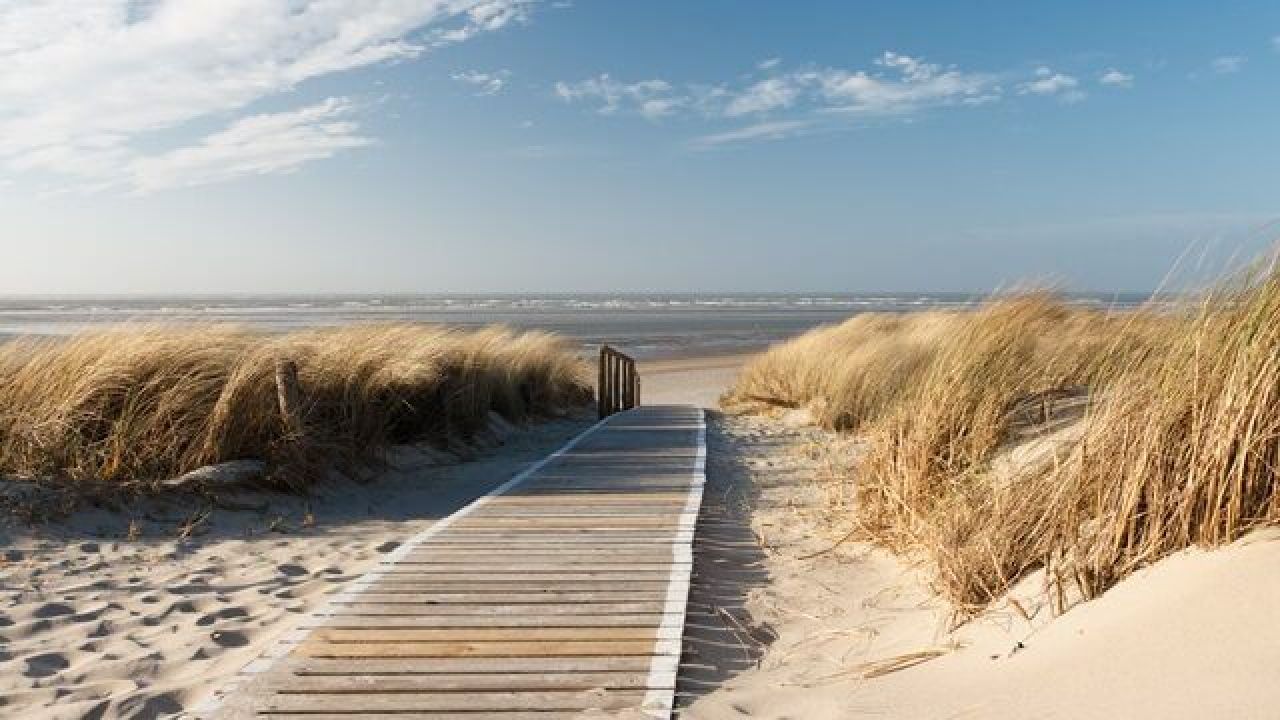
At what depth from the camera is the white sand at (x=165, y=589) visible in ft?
11.3

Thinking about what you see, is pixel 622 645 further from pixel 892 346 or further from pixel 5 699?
pixel 892 346

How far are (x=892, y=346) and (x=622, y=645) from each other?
7.62 metres

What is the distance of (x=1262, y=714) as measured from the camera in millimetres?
2059

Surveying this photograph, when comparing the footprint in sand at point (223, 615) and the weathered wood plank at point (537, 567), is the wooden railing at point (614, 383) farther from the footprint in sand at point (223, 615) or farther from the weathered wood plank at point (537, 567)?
the footprint in sand at point (223, 615)

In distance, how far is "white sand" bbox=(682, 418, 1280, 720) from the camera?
2.33 metres

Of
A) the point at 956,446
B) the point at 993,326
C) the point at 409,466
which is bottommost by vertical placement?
the point at 409,466

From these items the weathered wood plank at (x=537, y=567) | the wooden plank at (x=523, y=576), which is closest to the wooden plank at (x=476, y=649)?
the wooden plank at (x=523, y=576)

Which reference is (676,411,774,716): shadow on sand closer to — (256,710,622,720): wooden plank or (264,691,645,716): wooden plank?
(264,691,645,716): wooden plank

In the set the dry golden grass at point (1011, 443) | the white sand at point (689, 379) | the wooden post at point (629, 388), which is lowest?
the white sand at point (689, 379)

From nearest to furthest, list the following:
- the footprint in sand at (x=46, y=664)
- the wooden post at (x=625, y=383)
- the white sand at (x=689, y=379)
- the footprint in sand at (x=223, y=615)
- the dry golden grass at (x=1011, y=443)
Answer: the dry golden grass at (x=1011, y=443) < the footprint in sand at (x=46, y=664) < the footprint in sand at (x=223, y=615) < the wooden post at (x=625, y=383) < the white sand at (x=689, y=379)

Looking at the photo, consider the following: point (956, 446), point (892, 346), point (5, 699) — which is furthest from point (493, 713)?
point (892, 346)

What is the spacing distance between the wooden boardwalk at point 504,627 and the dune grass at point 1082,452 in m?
1.18

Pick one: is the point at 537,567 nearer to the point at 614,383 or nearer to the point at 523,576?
the point at 523,576

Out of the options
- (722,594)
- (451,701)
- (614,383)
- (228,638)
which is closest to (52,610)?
(228,638)
